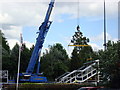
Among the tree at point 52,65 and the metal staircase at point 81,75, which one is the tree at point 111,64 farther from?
the tree at point 52,65

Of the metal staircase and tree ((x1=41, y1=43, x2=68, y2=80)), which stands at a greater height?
tree ((x1=41, y1=43, x2=68, y2=80))

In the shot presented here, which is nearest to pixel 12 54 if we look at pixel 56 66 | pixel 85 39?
pixel 56 66

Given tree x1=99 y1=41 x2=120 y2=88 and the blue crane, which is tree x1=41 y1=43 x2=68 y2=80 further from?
tree x1=99 y1=41 x2=120 y2=88

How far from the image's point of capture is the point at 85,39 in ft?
294

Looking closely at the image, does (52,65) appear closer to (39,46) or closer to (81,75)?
(81,75)

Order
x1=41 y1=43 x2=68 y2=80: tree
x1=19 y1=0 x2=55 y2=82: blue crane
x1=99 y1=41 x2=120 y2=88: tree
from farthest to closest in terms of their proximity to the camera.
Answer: x1=41 y1=43 x2=68 y2=80: tree → x1=19 y1=0 x2=55 y2=82: blue crane → x1=99 y1=41 x2=120 y2=88: tree

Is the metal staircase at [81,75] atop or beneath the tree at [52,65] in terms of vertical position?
beneath

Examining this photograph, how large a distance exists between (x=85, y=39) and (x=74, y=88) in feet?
174

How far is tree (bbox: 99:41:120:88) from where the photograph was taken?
29.4m

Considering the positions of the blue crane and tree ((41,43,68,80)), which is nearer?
the blue crane

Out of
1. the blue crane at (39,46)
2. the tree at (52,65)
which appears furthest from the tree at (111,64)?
the tree at (52,65)

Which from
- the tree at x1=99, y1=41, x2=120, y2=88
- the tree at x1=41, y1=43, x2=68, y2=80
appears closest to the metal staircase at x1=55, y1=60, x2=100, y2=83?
the tree at x1=41, y1=43, x2=68, y2=80

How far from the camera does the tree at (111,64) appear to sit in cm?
2938

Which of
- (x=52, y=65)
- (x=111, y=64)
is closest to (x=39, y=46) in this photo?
(x=52, y=65)
